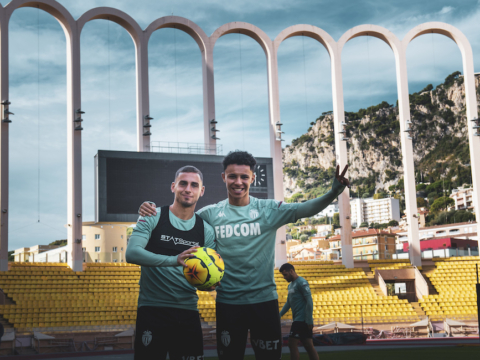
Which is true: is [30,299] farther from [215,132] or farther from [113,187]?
[215,132]

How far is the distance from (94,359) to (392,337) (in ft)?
38.8

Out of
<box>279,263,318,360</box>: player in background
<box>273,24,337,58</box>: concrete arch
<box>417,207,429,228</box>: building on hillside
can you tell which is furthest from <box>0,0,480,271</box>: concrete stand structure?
<box>417,207,429,228</box>: building on hillside

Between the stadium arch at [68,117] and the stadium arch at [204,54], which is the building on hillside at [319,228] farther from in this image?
the stadium arch at [68,117]

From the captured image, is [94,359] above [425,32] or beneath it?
beneath

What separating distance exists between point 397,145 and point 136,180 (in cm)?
13950

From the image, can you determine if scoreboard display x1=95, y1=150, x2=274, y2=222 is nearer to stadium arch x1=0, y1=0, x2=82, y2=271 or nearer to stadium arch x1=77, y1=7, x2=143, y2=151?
stadium arch x1=77, y1=7, x2=143, y2=151

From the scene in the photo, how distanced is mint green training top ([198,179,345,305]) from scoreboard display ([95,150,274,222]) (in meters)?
18.5

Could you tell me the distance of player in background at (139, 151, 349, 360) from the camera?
4289mm

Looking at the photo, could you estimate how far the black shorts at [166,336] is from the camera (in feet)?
13.5

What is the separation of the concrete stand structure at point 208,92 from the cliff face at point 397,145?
104086 millimetres

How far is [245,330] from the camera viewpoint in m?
4.34

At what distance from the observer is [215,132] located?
27.6 m

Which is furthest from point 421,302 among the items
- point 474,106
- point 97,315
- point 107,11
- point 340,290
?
point 107,11

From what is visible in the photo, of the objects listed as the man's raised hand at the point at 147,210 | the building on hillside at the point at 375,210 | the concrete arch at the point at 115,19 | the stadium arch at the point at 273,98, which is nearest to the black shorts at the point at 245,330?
the man's raised hand at the point at 147,210
